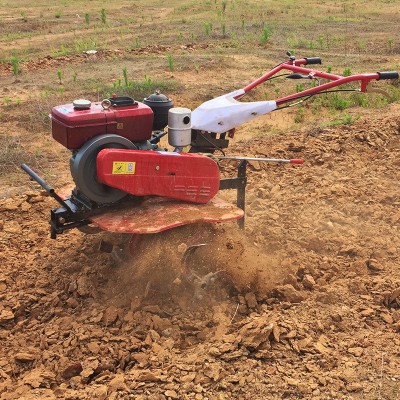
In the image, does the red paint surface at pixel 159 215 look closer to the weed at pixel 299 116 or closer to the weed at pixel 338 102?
the weed at pixel 299 116

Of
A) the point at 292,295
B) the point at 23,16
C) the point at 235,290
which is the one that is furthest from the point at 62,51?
the point at 292,295

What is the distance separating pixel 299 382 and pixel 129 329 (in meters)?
1.24

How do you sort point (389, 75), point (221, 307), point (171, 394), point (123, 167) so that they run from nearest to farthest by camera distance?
point (171, 394), point (123, 167), point (221, 307), point (389, 75)

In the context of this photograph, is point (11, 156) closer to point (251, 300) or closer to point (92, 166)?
point (92, 166)

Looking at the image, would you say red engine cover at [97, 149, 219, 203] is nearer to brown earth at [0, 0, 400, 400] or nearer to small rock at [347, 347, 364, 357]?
brown earth at [0, 0, 400, 400]

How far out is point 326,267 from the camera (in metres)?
4.71

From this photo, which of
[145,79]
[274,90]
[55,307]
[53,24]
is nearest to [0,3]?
[53,24]

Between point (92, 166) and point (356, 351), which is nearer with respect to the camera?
point (356, 351)

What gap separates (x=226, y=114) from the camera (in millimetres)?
4441

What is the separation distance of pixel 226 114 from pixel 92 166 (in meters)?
1.14

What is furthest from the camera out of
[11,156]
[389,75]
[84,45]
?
[84,45]

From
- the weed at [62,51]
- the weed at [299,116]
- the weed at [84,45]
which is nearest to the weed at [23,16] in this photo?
the weed at [84,45]

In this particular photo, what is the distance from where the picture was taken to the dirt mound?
3387mm

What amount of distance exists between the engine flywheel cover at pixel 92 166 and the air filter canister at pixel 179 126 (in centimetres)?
35
